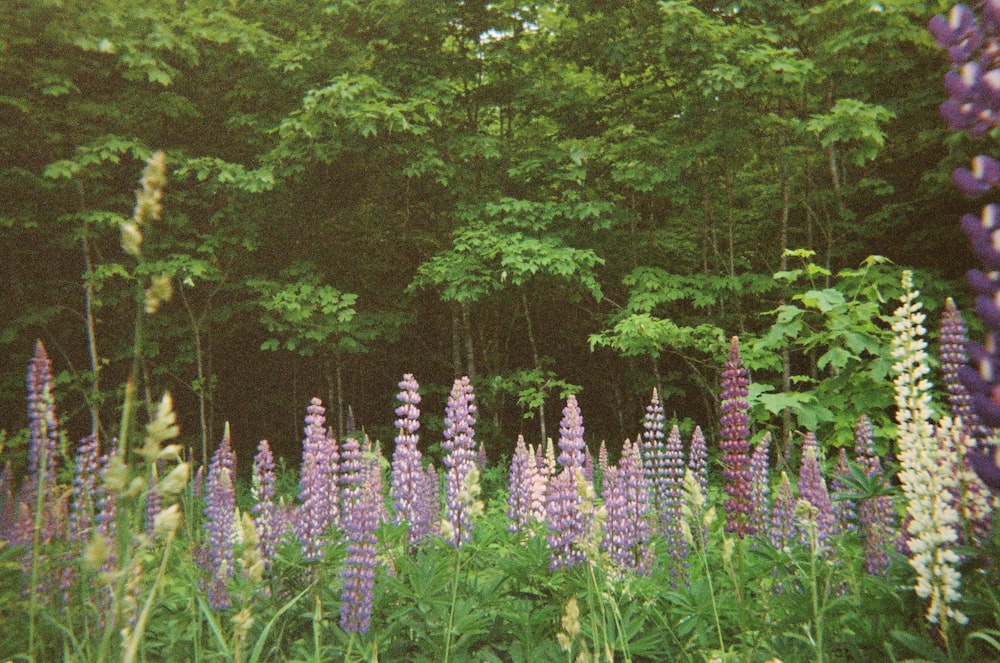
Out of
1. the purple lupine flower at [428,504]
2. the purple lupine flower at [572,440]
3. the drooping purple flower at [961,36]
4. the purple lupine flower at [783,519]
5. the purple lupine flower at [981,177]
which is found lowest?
the purple lupine flower at [783,519]

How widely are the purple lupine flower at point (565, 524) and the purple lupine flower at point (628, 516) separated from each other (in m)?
0.37

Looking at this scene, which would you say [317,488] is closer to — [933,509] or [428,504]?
[428,504]

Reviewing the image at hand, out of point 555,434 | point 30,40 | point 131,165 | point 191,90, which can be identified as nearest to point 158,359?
point 131,165

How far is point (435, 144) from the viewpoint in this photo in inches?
360

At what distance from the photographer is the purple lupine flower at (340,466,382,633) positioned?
2.60 metres

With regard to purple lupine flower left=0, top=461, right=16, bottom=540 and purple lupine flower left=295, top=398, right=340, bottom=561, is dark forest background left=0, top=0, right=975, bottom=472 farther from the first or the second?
purple lupine flower left=295, top=398, right=340, bottom=561

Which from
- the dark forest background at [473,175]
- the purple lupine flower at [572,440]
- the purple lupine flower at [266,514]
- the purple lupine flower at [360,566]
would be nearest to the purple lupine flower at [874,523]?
the purple lupine flower at [572,440]

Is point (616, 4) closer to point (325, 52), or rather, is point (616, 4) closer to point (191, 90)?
point (325, 52)

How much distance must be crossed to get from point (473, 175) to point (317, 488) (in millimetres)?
6742

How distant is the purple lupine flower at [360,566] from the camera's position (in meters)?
2.60

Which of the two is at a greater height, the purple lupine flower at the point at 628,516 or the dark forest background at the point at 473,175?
the dark forest background at the point at 473,175

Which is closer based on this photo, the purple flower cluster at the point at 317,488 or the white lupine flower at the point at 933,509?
the white lupine flower at the point at 933,509

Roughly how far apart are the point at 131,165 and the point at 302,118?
356cm

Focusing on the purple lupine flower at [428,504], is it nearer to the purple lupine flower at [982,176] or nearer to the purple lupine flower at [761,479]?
the purple lupine flower at [761,479]
